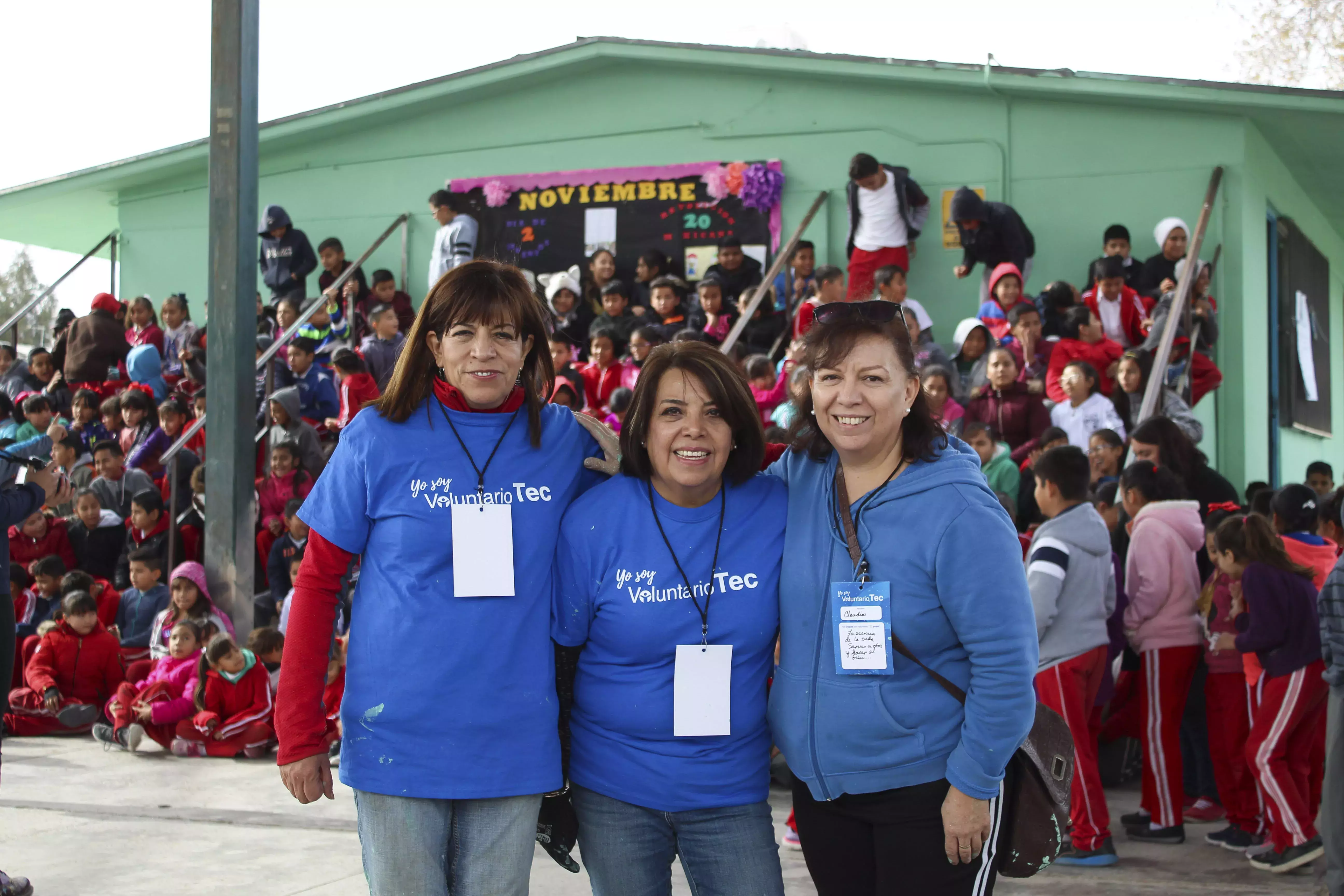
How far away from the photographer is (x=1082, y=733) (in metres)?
4.84

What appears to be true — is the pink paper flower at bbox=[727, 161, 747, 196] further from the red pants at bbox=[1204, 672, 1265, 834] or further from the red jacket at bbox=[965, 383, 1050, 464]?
the red pants at bbox=[1204, 672, 1265, 834]

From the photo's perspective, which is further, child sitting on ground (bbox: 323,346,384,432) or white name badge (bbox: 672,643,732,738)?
child sitting on ground (bbox: 323,346,384,432)

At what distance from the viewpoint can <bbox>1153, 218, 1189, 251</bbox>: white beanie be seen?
381 inches

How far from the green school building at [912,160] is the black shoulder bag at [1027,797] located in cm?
803

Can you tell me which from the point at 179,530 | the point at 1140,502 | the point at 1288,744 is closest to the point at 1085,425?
the point at 1140,502

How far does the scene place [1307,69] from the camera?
21953 mm

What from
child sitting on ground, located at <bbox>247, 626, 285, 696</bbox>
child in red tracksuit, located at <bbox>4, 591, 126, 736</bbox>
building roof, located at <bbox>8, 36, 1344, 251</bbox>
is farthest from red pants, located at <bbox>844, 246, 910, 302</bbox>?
child in red tracksuit, located at <bbox>4, 591, 126, 736</bbox>

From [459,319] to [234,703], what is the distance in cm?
523

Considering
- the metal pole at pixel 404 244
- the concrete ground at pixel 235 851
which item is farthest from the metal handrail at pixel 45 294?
the concrete ground at pixel 235 851

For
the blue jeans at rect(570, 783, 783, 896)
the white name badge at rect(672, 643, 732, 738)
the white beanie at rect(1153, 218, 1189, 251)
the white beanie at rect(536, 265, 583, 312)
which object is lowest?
the blue jeans at rect(570, 783, 783, 896)

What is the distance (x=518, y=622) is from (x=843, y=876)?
0.78 m

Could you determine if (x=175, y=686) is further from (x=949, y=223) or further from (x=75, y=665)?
(x=949, y=223)

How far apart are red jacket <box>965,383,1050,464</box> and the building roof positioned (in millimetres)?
3572

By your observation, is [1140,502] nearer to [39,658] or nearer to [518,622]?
[518,622]
